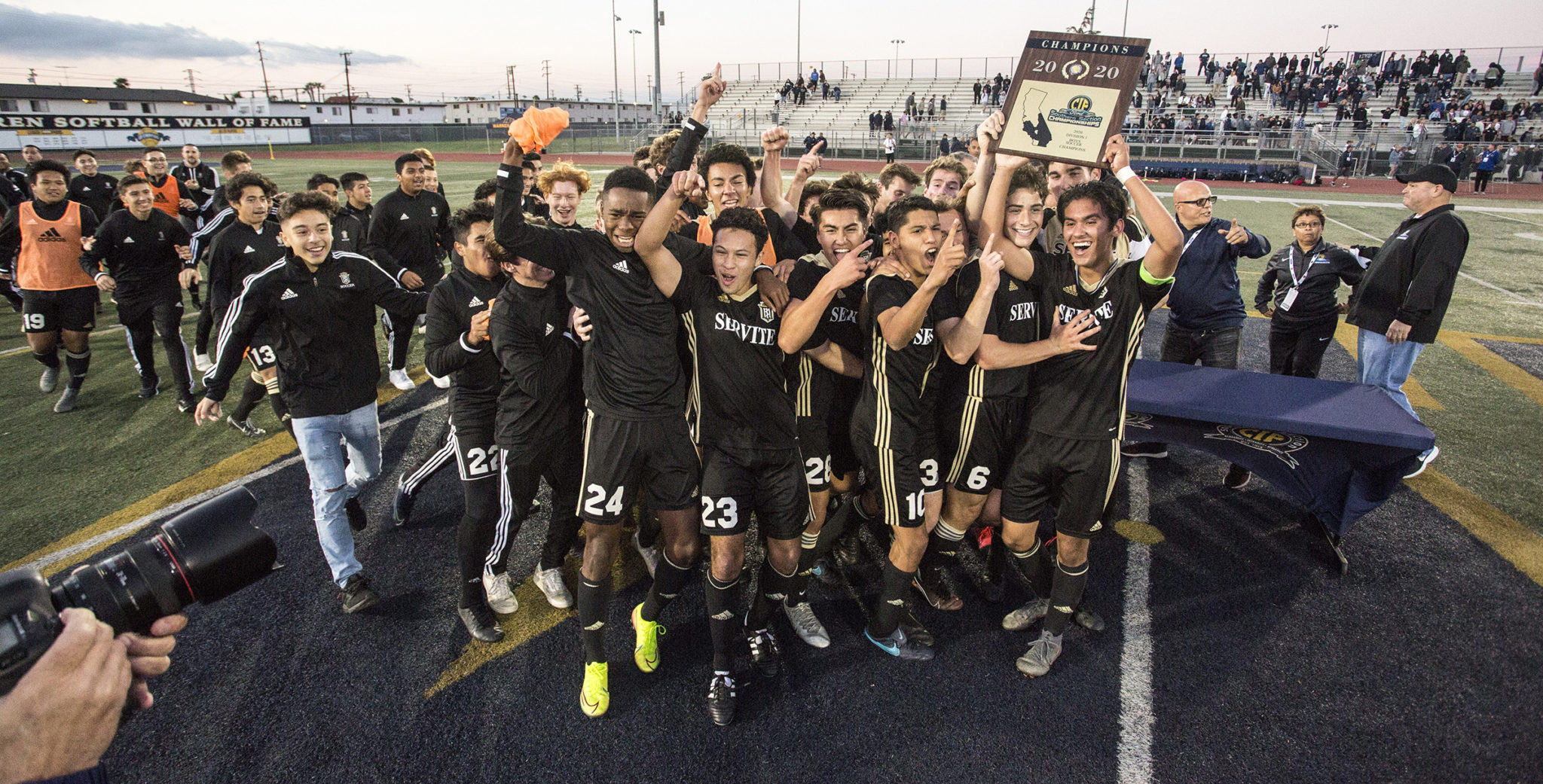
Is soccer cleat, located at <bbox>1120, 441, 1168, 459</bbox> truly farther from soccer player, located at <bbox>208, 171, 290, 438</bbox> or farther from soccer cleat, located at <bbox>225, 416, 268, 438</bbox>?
soccer cleat, located at <bbox>225, 416, 268, 438</bbox>

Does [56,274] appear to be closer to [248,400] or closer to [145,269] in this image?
[145,269]

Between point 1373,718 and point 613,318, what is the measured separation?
13.1 feet

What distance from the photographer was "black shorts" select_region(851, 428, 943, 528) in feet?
11.7

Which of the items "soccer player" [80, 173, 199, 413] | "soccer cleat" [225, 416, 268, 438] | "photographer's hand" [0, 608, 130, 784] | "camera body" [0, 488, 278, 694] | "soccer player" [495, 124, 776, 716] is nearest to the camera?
"photographer's hand" [0, 608, 130, 784]

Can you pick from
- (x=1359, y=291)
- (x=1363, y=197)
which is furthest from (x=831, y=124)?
(x=1359, y=291)

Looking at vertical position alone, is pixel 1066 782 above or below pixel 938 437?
below

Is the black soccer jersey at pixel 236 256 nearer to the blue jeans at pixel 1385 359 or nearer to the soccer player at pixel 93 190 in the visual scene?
the soccer player at pixel 93 190

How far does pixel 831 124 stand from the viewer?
45625 millimetres

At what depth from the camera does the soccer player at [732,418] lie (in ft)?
11.0

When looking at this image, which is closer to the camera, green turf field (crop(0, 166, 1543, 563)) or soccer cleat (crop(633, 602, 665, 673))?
soccer cleat (crop(633, 602, 665, 673))

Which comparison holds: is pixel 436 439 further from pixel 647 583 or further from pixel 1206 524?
pixel 1206 524

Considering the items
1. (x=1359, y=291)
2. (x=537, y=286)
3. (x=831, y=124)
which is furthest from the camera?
(x=831, y=124)

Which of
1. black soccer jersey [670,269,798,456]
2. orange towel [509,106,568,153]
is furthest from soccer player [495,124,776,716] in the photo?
orange towel [509,106,568,153]

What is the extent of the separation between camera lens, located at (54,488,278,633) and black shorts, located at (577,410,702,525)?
1710 millimetres
